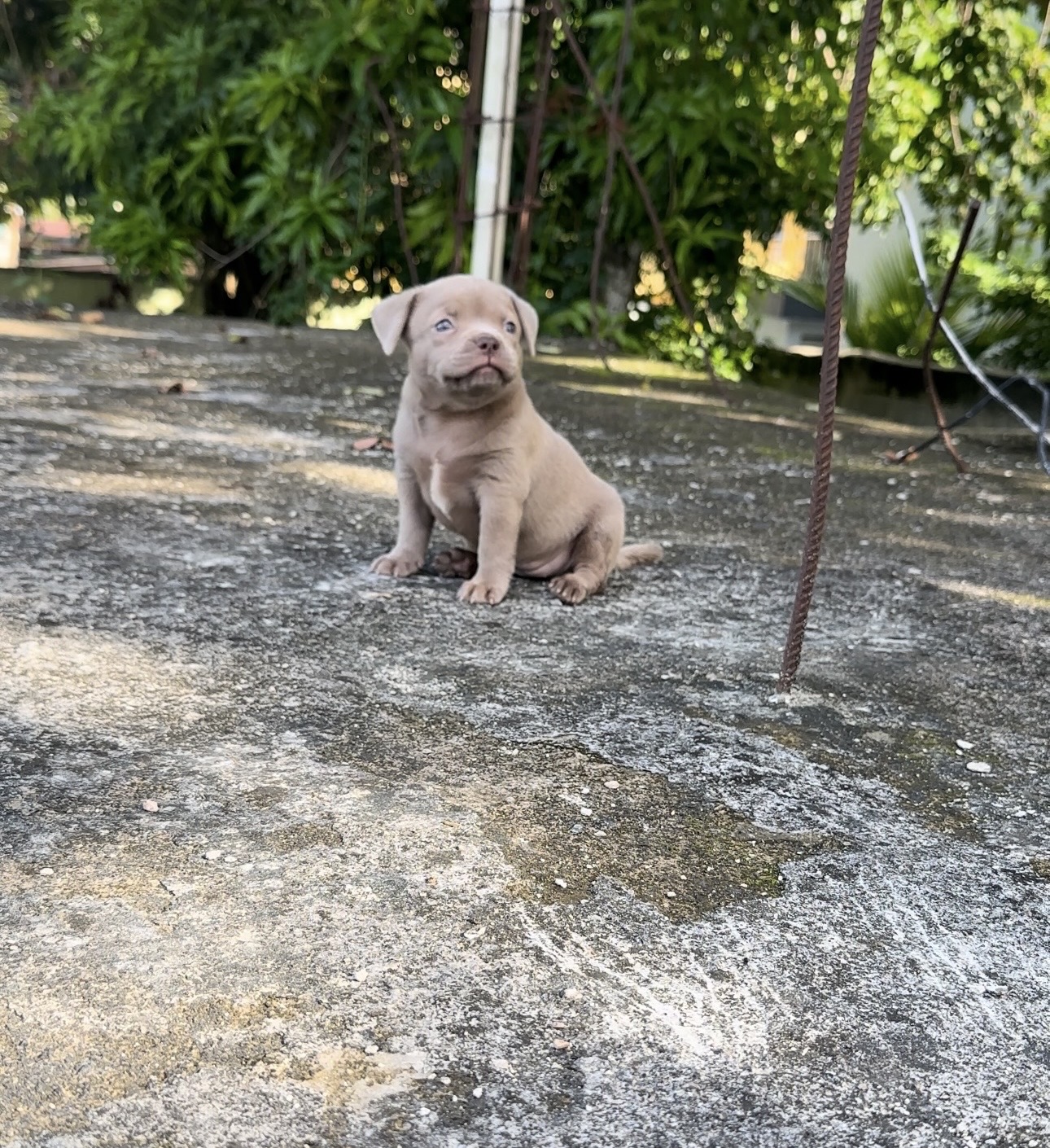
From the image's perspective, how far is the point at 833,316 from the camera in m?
2.18

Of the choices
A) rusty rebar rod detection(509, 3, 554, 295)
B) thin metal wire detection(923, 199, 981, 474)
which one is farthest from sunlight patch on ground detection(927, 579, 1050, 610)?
rusty rebar rod detection(509, 3, 554, 295)

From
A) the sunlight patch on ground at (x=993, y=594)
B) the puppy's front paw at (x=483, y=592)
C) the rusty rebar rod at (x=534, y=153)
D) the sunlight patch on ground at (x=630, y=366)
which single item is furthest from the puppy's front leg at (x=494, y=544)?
the sunlight patch on ground at (x=630, y=366)

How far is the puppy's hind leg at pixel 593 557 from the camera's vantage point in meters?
2.94

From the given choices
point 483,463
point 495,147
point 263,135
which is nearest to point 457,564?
point 483,463

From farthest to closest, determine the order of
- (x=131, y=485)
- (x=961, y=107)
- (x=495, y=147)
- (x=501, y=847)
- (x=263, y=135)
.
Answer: (x=961, y=107) → (x=263, y=135) → (x=495, y=147) → (x=131, y=485) → (x=501, y=847)

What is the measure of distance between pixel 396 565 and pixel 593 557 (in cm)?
44

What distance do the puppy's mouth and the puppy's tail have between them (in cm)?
66

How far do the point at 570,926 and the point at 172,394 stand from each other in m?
4.00

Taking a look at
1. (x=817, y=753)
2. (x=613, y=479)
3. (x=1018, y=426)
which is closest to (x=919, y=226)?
(x=1018, y=426)

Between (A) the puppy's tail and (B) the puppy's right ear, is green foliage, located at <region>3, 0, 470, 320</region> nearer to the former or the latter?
(A) the puppy's tail

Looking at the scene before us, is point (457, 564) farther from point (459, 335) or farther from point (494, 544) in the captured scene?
point (459, 335)

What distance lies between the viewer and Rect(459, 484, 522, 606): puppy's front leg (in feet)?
9.29

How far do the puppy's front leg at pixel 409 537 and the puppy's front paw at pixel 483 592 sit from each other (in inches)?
8.3

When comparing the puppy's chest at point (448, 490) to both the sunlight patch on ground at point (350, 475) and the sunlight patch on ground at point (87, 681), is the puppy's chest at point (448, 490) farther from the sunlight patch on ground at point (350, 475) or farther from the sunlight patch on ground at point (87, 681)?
the sunlight patch on ground at point (350, 475)
